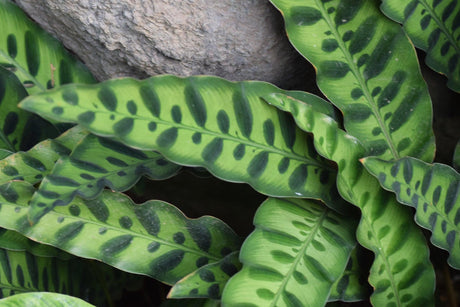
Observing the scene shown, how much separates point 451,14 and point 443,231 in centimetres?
39

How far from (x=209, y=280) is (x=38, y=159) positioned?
0.35 metres

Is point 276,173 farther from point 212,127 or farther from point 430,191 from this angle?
point 430,191

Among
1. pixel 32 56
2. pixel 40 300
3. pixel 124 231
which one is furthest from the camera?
pixel 32 56

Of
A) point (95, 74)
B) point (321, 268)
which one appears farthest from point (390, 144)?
point (95, 74)

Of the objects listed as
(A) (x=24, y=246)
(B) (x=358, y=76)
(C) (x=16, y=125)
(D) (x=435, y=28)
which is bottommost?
(A) (x=24, y=246)

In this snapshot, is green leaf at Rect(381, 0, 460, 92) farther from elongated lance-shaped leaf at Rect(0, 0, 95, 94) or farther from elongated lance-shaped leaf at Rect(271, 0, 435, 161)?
elongated lance-shaped leaf at Rect(0, 0, 95, 94)

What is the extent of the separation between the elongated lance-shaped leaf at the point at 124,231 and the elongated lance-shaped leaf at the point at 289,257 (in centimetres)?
13

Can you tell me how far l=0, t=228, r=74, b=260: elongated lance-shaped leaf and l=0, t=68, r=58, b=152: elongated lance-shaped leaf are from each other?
170mm

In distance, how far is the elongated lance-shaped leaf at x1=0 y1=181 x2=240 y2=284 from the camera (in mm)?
866

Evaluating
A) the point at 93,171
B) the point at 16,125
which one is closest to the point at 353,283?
the point at 93,171

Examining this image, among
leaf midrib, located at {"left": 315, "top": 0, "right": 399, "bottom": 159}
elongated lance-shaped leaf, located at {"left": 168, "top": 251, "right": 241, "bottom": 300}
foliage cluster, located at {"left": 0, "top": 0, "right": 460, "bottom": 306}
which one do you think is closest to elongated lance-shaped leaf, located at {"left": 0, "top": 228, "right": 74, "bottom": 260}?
foliage cluster, located at {"left": 0, "top": 0, "right": 460, "bottom": 306}

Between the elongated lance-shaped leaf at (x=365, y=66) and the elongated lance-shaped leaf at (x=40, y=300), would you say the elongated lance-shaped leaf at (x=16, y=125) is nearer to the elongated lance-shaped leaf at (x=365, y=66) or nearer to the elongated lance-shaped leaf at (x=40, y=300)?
the elongated lance-shaped leaf at (x=40, y=300)

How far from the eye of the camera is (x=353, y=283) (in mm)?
908

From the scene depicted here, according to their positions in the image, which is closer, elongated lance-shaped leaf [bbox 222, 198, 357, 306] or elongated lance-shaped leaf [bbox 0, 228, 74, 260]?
elongated lance-shaped leaf [bbox 222, 198, 357, 306]
